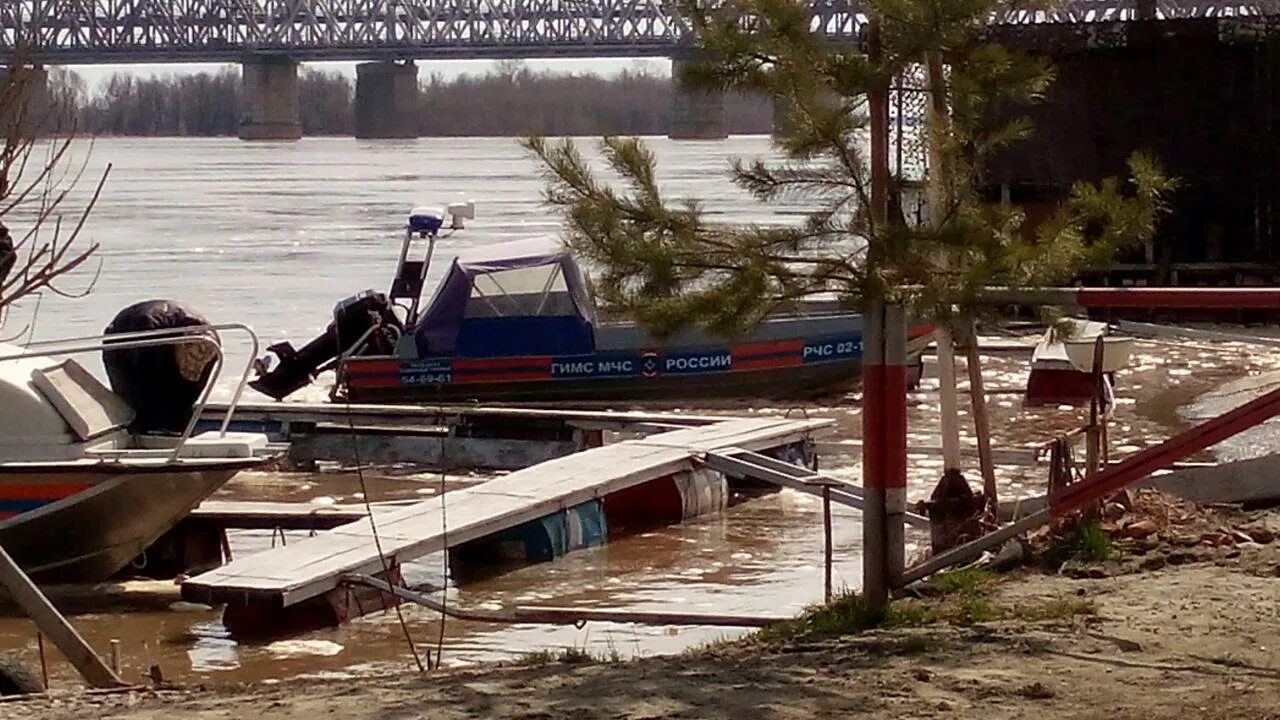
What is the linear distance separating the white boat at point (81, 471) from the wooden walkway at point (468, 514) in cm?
78

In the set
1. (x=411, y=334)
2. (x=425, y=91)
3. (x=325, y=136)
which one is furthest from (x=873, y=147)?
A: (x=325, y=136)

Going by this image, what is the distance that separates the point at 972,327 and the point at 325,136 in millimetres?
171741

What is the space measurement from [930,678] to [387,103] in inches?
5799

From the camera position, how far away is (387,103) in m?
152

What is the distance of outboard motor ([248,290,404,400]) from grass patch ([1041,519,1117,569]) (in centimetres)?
1313

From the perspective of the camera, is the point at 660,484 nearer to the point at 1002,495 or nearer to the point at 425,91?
the point at 1002,495

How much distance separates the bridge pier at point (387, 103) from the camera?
146 meters

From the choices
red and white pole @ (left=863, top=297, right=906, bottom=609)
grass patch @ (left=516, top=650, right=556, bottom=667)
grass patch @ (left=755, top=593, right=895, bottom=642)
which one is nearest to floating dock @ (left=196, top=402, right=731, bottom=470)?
grass patch @ (left=755, top=593, right=895, bottom=642)

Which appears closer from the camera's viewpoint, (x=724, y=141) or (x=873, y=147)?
(x=873, y=147)

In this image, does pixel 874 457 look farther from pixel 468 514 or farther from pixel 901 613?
pixel 468 514

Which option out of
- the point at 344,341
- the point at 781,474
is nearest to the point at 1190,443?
the point at 781,474

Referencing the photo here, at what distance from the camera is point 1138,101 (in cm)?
2923

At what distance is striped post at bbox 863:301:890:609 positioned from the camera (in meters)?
7.41

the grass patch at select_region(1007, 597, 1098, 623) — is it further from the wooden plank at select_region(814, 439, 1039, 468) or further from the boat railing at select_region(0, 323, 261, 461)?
the wooden plank at select_region(814, 439, 1039, 468)
